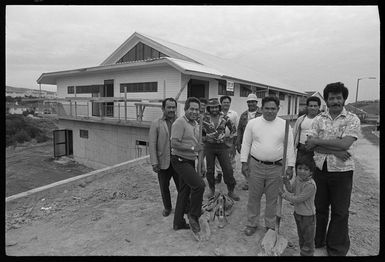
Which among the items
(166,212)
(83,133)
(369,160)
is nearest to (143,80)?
(83,133)

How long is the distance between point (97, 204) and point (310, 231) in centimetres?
317

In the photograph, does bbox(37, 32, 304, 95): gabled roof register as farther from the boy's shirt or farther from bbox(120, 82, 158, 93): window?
the boy's shirt

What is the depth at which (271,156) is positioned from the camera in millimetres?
2809

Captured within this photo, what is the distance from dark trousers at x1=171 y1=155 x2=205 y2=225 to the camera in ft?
9.58

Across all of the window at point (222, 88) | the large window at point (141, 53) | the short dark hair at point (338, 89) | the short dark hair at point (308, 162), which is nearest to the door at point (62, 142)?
the large window at point (141, 53)

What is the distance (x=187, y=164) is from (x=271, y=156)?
969 mm

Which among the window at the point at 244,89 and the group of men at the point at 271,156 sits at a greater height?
the window at the point at 244,89

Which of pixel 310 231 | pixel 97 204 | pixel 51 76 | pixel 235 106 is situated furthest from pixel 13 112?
pixel 310 231

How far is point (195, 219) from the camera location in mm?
3010

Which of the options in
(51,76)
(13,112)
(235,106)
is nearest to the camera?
(235,106)

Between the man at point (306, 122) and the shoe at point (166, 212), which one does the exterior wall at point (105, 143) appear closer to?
the shoe at point (166, 212)

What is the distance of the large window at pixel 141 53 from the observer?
13.5 meters

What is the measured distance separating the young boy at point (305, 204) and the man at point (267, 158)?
0.24 m
